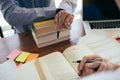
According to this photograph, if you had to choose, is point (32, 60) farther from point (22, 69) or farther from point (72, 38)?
point (72, 38)

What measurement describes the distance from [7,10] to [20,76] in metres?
0.59

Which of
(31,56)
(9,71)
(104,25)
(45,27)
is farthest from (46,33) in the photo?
(104,25)

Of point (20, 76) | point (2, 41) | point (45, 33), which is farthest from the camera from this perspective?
point (2, 41)

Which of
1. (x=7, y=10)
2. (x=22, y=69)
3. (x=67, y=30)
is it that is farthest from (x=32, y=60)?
(x=7, y=10)

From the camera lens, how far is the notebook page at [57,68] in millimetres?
673

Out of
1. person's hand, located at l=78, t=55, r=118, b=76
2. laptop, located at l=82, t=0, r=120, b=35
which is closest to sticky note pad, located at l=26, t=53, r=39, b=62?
person's hand, located at l=78, t=55, r=118, b=76

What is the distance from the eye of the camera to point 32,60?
0.80 meters

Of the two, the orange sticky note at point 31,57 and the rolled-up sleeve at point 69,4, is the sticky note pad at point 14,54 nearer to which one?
the orange sticky note at point 31,57

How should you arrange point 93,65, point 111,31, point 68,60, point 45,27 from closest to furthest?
point 93,65
point 68,60
point 45,27
point 111,31

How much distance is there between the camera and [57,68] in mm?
710

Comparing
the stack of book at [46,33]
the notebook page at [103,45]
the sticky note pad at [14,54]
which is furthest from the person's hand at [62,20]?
the sticky note pad at [14,54]

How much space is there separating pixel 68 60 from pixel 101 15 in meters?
0.48

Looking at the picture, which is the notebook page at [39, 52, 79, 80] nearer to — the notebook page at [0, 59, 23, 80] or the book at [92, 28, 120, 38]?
the notebook page at [0, 59, 23, 80]

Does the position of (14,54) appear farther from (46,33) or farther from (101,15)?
(101,15)
